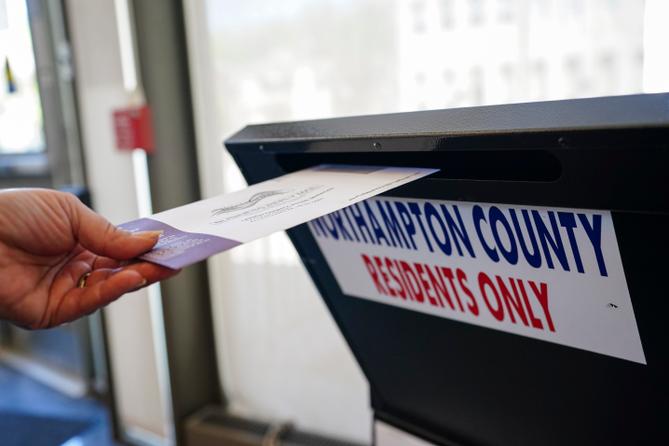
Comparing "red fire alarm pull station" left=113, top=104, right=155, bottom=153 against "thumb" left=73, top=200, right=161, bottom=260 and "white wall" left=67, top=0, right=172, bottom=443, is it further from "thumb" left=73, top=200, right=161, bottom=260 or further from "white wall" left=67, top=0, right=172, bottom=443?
"thumb" left=73, top=200, right=161, bottom=260

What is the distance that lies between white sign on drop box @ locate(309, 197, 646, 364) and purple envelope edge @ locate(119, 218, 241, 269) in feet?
0.72

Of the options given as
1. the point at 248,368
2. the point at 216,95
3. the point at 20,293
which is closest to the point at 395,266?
the point at 20,293

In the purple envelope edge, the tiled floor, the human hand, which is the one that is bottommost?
the tiled floor

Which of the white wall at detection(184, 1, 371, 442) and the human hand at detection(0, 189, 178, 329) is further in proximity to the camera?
the white wall at detection(184, 1, 371, 442)

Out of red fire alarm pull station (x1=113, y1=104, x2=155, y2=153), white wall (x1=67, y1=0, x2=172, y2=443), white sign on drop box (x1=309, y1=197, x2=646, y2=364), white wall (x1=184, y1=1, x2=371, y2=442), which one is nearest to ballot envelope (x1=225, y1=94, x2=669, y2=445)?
white sign on drop box (x1=309, y1=197, x2=646, y2=364)

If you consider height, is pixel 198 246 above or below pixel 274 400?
above

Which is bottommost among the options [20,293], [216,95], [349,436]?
[349,436]

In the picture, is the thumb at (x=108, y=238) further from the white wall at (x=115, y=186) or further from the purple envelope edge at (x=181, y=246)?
the white wall at (x=115, y=186)

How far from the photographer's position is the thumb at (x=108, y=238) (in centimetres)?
54

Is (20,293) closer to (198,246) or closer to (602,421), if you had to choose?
(198,246)

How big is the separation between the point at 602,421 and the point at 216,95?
1.49 meters

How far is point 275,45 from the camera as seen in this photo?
1627 mm

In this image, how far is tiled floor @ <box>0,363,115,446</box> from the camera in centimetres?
219

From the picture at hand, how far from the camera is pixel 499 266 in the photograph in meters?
0.57
